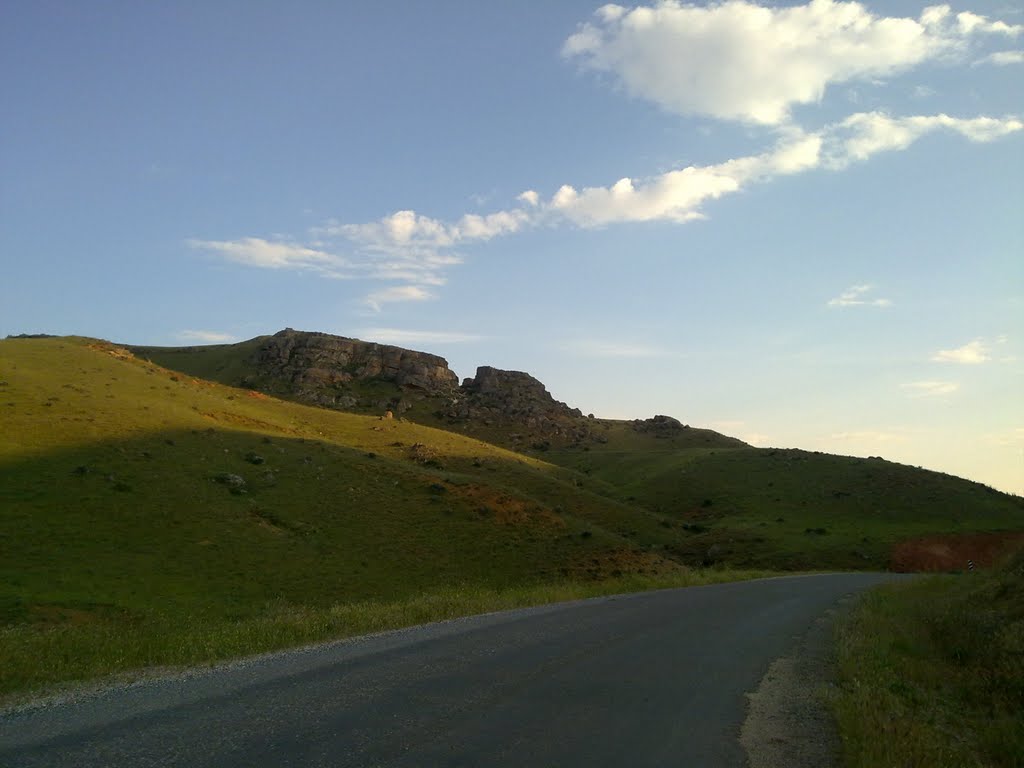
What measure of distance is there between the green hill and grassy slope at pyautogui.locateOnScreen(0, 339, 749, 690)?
159mm

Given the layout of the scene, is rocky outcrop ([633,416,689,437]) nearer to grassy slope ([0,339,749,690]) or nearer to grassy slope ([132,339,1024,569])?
grassy slope ([132,339,1024,569])

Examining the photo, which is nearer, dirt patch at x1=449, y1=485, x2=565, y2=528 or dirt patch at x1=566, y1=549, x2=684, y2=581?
dirt patch at x1=566, y1=549, x2=684, y2=581

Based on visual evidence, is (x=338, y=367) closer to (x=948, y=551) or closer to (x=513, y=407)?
(x=513, y=407)

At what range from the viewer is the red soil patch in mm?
58125

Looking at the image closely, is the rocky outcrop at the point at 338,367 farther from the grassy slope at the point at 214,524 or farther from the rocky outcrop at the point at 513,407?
the grassy slope at the point at 214,524

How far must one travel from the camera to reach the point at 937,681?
1290 cm

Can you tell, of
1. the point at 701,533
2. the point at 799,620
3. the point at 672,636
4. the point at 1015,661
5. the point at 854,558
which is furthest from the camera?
the point at 701,533

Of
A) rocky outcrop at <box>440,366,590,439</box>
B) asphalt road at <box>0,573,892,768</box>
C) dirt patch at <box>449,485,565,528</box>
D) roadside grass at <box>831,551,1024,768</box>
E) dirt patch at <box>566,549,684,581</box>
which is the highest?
rocky outcrop at <box>440,366,590,439</box>

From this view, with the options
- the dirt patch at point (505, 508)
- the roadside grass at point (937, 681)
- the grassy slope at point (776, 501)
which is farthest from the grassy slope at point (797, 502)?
the roadside grass at point (937, 681)

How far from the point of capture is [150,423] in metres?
51.9

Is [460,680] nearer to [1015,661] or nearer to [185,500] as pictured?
[1015,661]

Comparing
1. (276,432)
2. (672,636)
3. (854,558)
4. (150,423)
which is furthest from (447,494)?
(672,636)

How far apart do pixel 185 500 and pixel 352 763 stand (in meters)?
39.2

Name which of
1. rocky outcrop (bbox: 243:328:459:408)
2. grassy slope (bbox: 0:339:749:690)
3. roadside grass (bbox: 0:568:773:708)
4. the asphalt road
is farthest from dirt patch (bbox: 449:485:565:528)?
rocky outcrop (bbox: 243:328:459:408)
